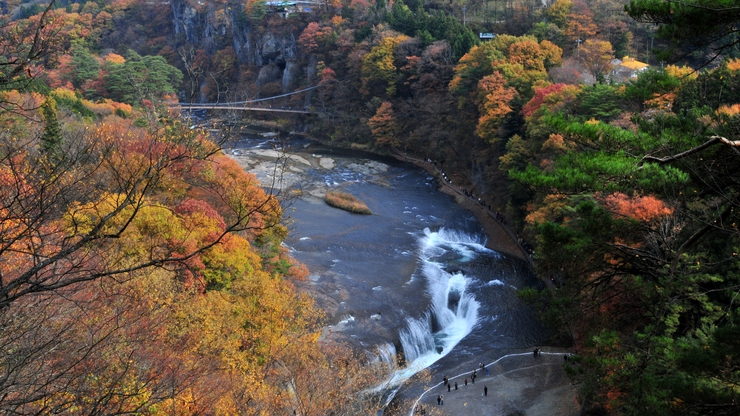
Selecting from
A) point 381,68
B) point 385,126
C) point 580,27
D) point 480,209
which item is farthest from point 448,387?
point 381,68

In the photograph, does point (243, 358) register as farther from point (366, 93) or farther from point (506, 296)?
point (366, 93)

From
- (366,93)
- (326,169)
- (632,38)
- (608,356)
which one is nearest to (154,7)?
(366,93)

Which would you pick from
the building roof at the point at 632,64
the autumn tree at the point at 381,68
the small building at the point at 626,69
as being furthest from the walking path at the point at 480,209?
the building roof at the point at 632,64

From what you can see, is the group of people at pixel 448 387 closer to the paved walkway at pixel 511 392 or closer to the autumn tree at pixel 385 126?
the paved walkway at pixel 511 392

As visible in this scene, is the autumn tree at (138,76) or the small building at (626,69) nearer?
the small building at (626,69)

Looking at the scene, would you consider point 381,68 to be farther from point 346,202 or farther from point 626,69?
point 626,69

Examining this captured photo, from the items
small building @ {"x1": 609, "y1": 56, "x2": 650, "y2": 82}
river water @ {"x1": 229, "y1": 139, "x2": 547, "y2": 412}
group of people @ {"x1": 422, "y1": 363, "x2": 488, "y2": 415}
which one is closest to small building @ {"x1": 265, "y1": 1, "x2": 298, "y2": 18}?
river water @ {"x1": 229, "y1": 139, "x2": 547, "y2": 412}
